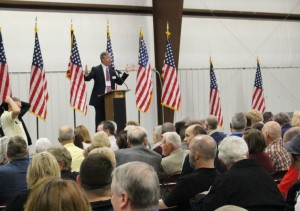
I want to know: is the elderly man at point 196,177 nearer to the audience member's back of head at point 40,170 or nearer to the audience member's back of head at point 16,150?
the audience member's back of head at point 40,170

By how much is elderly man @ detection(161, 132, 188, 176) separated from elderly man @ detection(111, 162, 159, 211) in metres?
3.43

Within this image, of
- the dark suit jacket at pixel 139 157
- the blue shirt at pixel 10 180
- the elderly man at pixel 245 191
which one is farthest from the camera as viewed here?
the dark suit jacket at pixel 139 157

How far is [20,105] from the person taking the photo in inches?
371

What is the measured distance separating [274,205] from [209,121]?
3650mm

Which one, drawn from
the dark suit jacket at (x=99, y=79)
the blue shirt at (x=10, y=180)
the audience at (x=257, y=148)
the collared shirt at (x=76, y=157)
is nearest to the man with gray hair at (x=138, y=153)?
the collared shirt at (x=76, y=157)

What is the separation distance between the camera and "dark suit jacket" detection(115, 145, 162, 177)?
6.00 m

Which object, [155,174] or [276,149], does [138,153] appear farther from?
[155,174]

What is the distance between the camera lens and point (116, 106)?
34.7 feet

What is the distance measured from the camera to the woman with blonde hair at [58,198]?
2.25 meters

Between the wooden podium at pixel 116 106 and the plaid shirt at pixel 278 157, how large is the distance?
445 cm

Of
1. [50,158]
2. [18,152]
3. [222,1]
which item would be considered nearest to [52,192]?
[50,158]

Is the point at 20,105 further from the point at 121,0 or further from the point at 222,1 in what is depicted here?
the point at 222,1

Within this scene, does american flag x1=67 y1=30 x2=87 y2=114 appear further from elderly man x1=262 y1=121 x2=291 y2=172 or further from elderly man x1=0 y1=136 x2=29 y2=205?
elderly man x1=0 y1=136 x2=29 y2=205

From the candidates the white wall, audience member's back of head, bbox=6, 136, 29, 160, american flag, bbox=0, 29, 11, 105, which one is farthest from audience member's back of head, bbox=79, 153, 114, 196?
the white wall
